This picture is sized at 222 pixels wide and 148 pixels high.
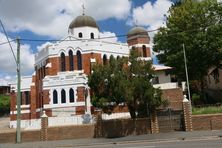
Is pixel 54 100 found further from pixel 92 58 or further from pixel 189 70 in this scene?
pixel 189 70

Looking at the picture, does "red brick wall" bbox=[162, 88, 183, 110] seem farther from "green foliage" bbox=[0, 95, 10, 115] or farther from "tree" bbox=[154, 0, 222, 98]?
"green foliage" bbox=[0, 95, 10, 115]

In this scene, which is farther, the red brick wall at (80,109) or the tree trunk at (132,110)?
the red brick wall at (80,109)

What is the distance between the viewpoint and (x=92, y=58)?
4719 cm

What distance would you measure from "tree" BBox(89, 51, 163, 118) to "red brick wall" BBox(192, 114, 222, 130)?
3.30 m

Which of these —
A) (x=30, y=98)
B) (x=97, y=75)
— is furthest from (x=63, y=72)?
(x=97, y=75)

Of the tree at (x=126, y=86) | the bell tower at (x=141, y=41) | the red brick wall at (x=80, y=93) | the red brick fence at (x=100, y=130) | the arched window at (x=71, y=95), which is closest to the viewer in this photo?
the tree at (x=126, y=86)

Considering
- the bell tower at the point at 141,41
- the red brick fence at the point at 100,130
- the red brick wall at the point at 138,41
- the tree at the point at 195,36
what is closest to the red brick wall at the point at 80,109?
the tree at the point at 195,36

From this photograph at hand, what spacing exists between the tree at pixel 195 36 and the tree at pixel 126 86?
34.7 feet

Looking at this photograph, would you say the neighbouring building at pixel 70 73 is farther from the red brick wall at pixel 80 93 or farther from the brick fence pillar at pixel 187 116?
the brick fence pillar at pixel 187 116

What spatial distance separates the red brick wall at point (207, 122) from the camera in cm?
2753

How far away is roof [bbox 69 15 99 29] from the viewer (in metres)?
52.8

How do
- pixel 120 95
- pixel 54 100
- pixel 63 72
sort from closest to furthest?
1. pixel 120 95
2. pixel 54 100
3. pixel 63 72

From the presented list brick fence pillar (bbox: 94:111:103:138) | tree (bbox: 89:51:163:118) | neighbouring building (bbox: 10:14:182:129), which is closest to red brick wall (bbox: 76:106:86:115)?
neighbouring building (bbox: 10:14:182:129)

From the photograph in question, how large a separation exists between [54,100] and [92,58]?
764cm
